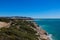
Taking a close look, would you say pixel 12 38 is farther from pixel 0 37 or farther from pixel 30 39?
pixel 30 39

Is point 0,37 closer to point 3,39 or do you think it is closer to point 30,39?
point 3,39

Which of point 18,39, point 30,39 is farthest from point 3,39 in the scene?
point 30,39

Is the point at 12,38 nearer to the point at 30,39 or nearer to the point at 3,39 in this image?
the point at 3,39

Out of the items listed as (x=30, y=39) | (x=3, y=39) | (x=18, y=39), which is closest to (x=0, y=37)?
(x=3, y=39)

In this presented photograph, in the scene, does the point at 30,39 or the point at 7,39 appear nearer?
the point at 7,39

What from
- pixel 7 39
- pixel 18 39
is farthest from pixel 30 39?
pixel 7 39

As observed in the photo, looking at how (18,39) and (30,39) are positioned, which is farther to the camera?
(30,39)

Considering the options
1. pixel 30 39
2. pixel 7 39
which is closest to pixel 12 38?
pixel 7 39
